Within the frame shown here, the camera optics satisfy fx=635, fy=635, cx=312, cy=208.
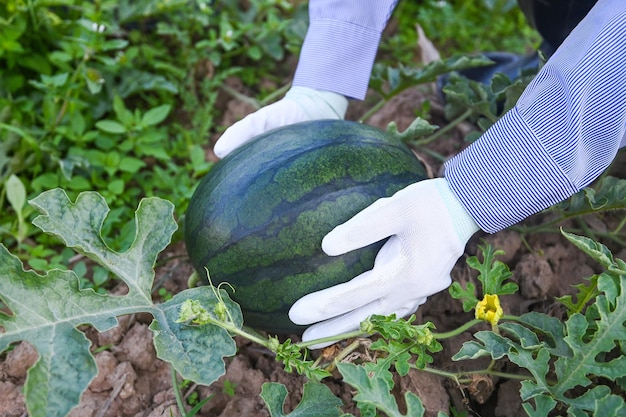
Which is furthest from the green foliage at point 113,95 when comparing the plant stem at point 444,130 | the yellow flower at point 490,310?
the yellow flower at point 490,310

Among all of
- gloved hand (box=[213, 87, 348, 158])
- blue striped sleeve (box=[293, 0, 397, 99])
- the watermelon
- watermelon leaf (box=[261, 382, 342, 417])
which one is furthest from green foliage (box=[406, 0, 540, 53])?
watermelon leaf (box=[261, 382, 342, 417])

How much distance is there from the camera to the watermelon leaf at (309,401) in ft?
4.66

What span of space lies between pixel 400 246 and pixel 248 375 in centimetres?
57

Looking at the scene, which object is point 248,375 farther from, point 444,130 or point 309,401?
point 444,130

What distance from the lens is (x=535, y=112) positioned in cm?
151

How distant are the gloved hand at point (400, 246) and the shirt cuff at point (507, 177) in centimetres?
5

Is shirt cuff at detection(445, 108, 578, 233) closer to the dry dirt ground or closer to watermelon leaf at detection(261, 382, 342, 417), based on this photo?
the dry dirt ground

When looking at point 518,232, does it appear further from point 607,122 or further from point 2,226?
point 2,226

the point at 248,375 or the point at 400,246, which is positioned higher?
the point at 400,246

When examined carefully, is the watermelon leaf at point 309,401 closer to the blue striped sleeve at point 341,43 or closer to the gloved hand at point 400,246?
the gloved hand at point 400,246

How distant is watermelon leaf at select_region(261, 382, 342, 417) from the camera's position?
1.42 m

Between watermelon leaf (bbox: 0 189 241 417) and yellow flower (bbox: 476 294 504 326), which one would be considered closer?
watermelon leaf (bbox: 0 189 241 417)

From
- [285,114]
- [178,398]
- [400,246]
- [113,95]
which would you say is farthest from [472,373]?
[113,95]

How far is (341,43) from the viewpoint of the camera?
2055 millimetres
